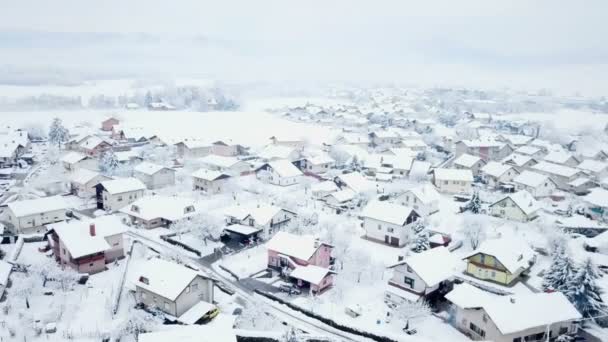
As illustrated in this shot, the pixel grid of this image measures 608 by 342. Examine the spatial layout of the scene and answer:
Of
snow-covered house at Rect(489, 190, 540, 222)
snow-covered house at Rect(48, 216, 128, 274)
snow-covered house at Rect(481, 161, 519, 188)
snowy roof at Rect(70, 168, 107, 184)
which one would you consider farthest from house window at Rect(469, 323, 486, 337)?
snowy roof at Rect(70, 168, 107, 184)

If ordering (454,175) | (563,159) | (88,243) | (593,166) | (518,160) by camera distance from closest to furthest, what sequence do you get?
(88,243)
(454,175)
(593,166)
(518,160)
(563,159)

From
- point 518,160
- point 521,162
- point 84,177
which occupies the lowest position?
point 84,177

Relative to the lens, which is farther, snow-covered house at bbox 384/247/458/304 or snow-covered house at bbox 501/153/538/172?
snow-covered house at bbox 501/153/538/172

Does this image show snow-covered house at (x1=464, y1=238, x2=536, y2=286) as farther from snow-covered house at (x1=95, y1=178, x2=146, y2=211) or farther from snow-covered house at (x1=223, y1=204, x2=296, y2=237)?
snow-covered house at (x1=95, y1=178, x2=146, y2=211)

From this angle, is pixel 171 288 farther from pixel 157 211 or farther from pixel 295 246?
pixel 157 211

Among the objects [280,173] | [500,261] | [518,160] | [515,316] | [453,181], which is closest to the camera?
[515,316]

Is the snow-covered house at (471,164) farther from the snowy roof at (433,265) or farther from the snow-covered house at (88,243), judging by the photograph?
the snow-covered house at (88,243)

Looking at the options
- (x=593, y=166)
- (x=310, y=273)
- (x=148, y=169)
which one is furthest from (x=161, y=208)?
(x=593, y=166)
